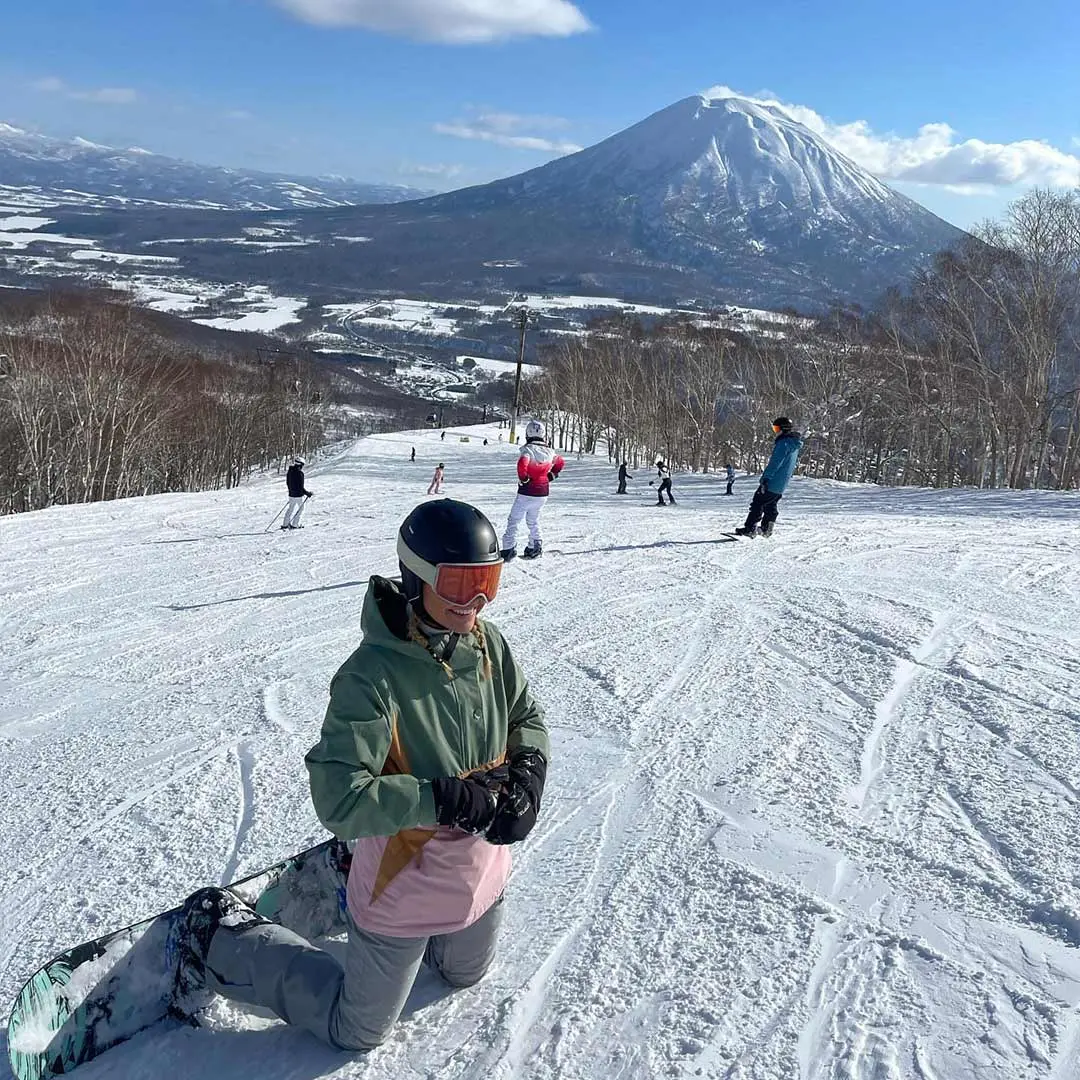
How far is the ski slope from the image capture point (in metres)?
2.49

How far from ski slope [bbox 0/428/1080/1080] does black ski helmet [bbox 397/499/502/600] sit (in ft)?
4.53

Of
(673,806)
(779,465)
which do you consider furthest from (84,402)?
(673,806)

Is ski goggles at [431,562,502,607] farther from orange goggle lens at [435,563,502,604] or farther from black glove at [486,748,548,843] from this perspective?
black glove at [486,748,548,843]

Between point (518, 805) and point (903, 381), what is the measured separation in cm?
3553

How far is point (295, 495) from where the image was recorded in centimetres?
1381

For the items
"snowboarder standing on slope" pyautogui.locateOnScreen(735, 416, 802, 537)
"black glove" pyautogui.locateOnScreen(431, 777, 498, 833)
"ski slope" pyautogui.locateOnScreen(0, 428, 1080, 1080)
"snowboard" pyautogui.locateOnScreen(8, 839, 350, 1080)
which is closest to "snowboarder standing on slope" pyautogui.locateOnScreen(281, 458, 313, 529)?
"ski slope" pyautogui.locateOnScreen(0, 428, 1080, 1080)

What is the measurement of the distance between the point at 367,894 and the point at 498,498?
19.9m

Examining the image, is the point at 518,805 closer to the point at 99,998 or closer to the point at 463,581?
the point at 463,581

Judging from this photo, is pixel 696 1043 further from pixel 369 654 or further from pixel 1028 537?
pixel 1028 537

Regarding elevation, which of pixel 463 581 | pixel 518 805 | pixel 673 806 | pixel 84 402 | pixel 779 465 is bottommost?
pixel 84 402

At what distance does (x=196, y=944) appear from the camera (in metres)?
2.47

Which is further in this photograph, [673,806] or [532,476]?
[532,476]

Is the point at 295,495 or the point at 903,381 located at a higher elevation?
the point at 903,381

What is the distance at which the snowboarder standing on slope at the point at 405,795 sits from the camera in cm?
212
